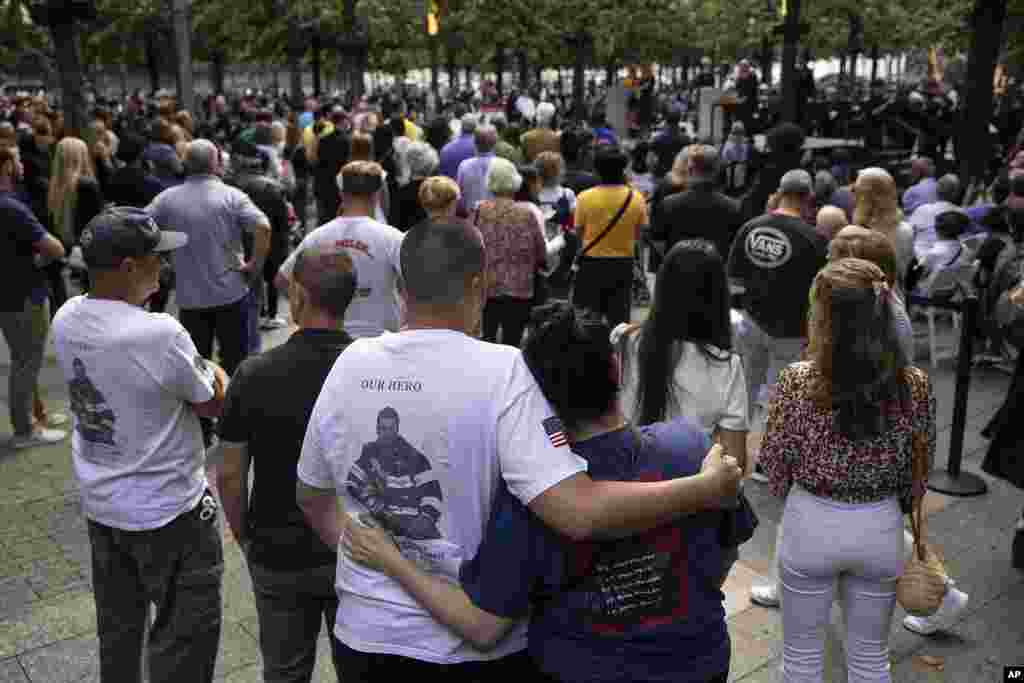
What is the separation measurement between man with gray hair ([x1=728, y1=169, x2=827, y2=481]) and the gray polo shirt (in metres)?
3.04

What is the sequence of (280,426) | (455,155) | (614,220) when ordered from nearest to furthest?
(280,426) → (614,220) → (455,155)

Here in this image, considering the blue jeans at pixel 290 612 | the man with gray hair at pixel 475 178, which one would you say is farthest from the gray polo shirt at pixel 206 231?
the blue jeans at pixel 290 612

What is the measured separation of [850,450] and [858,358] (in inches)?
11.4

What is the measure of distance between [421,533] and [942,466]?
500cm

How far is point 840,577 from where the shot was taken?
335cm

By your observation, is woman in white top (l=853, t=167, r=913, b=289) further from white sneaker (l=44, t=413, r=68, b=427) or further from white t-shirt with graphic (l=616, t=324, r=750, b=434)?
white sneaker (l=44, t=413, r=68, b=427)

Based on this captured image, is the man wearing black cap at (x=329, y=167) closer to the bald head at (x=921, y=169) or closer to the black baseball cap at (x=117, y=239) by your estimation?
the bald head at (x=921, y=169)

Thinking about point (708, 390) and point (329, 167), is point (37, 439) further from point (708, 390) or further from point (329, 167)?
point (708, 390)

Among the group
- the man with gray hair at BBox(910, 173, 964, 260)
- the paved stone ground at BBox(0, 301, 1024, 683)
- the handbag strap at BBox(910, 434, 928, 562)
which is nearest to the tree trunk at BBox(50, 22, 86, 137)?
the paved stone ground at BBox(0, 301, 1024, 683)

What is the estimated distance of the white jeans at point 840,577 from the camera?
10.5 feet

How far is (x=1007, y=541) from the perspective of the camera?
5465mm

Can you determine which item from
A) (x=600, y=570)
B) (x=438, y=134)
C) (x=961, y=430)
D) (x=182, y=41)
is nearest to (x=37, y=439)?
(x=600, y=570)

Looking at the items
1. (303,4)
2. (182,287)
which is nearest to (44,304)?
(182,287)

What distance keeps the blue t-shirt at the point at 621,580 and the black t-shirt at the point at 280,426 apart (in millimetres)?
973
